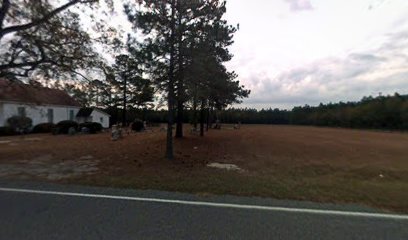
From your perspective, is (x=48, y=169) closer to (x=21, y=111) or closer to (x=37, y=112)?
Result: (x=21, y=111)

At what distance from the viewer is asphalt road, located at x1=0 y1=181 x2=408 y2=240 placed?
16.8 ft

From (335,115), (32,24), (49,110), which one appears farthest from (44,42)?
(335,115)

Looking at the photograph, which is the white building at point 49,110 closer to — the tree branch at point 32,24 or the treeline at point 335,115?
the tree branch at point 32,24

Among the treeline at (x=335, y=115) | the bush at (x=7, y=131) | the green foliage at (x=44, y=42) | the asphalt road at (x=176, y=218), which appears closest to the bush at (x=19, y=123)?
the bush at (x=7, y=131)

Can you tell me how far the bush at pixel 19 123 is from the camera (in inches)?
1357

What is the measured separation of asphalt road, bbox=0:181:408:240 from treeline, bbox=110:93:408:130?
187 ft

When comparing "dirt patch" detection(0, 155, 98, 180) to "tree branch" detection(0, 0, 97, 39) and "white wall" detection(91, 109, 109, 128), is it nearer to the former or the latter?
"tree branch" detection(0, 0, 97, 39)

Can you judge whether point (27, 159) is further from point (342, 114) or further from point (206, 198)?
point (342, 114)

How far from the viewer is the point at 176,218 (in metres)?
5.85

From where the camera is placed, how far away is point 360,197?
8.11 m

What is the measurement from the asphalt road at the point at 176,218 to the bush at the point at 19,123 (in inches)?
1180

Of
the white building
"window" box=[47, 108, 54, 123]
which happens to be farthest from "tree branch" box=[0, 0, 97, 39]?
"window" box=[47, 108, 54, 123]

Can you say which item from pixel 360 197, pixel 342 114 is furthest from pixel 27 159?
pixel 342 114

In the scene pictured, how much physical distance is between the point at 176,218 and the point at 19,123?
33.6 meters
